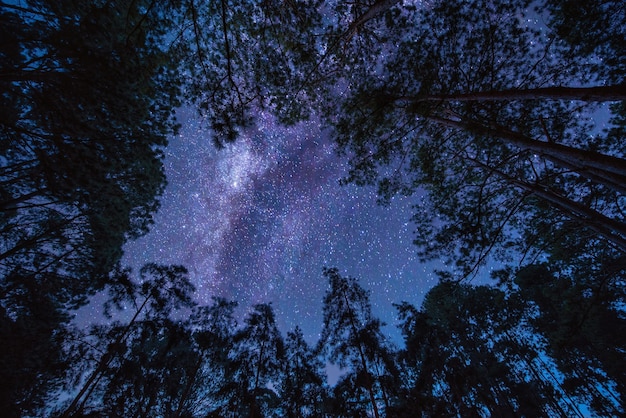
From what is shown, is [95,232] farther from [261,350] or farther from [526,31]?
[526,31]

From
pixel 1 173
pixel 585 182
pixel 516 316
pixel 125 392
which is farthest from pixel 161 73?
pixel 516 316

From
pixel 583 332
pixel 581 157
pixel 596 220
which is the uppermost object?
pixel 583 332

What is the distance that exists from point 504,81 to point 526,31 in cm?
136

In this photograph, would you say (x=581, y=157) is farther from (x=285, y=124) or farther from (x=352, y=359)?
(x=352, y=359)

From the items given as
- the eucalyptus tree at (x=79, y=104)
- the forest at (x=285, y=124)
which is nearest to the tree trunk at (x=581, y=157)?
the forest at (x=285, y=124)

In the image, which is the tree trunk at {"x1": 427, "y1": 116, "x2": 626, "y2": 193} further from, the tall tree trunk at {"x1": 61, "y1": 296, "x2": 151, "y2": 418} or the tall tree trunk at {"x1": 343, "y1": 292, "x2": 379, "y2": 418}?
the tall tree trunk at {"x1": 61, "y1": 296, "x2": 151, "y2": 418}

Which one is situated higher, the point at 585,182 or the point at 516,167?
the point at 516,167

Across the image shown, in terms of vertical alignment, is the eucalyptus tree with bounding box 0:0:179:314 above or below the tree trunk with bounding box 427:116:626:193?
above

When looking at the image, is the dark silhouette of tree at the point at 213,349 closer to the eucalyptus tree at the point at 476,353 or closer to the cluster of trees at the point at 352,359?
the cluster of trees at the point at 352,359

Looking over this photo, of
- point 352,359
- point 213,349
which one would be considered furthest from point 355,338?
point 213,349

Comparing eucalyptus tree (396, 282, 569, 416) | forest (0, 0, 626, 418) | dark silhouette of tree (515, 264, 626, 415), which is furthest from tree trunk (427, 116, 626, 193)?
eucalyptus tree (396, 282, 569, 416)

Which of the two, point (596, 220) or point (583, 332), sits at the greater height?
point (583, 332)

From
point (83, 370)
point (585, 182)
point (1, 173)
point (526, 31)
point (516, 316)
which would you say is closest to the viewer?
point (1, 173)

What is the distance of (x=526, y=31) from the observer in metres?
6.89
